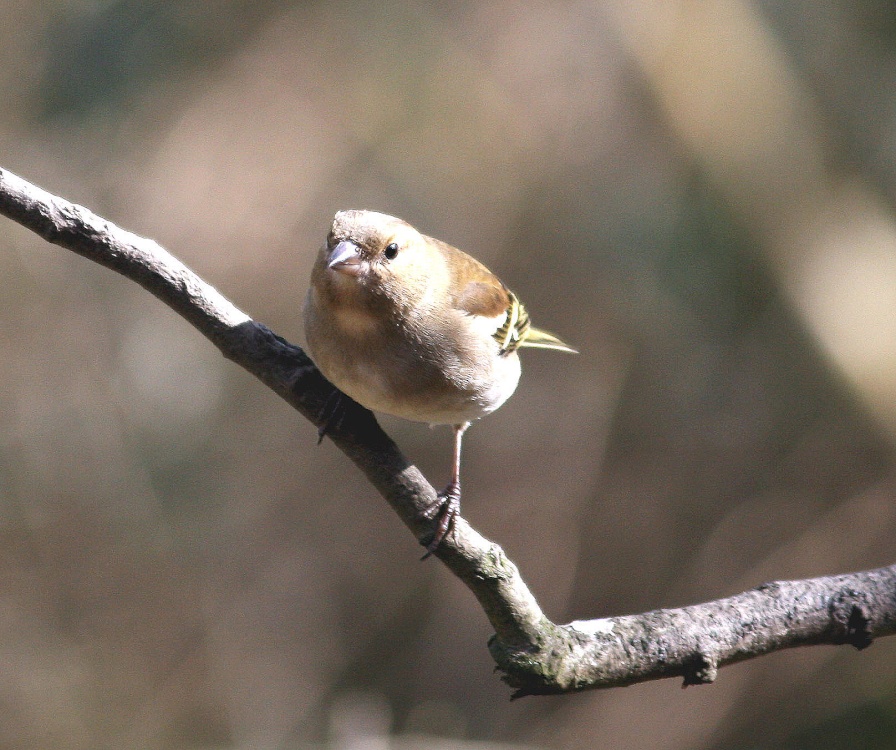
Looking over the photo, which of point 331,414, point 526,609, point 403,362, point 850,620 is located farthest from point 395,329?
point 850,620

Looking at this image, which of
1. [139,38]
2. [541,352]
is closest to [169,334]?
[139,38]

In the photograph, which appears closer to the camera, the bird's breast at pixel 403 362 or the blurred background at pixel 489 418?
the bird's breast at pixel 403 362

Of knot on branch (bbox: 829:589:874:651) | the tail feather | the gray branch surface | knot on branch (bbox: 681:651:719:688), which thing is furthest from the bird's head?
knot on branch (bbox: 829:589:874:651)

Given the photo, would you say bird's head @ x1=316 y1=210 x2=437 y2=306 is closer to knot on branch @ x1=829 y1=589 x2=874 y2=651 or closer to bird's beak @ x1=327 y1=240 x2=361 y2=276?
bird's beak @ x1=327 y1=240 x2=361 y2=276

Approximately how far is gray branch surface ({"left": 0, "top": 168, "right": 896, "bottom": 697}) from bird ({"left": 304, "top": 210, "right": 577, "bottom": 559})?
0.53 ft

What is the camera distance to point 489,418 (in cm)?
604

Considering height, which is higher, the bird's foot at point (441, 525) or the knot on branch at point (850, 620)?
the knot on branch at point (850, 620)

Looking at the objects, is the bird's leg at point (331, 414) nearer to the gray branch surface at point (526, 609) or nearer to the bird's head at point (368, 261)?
the gray branch surface at point (526, 609)

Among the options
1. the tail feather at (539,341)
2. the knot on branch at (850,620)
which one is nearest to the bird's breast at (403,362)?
the tail feather at (539,341)

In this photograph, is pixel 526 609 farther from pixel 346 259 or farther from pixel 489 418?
pixel 489 418

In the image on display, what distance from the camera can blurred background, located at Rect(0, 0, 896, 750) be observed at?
5668mm

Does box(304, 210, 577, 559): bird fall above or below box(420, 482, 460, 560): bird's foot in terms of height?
above

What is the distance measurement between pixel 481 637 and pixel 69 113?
4110 mm

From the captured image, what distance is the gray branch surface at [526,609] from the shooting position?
237 centimetres
